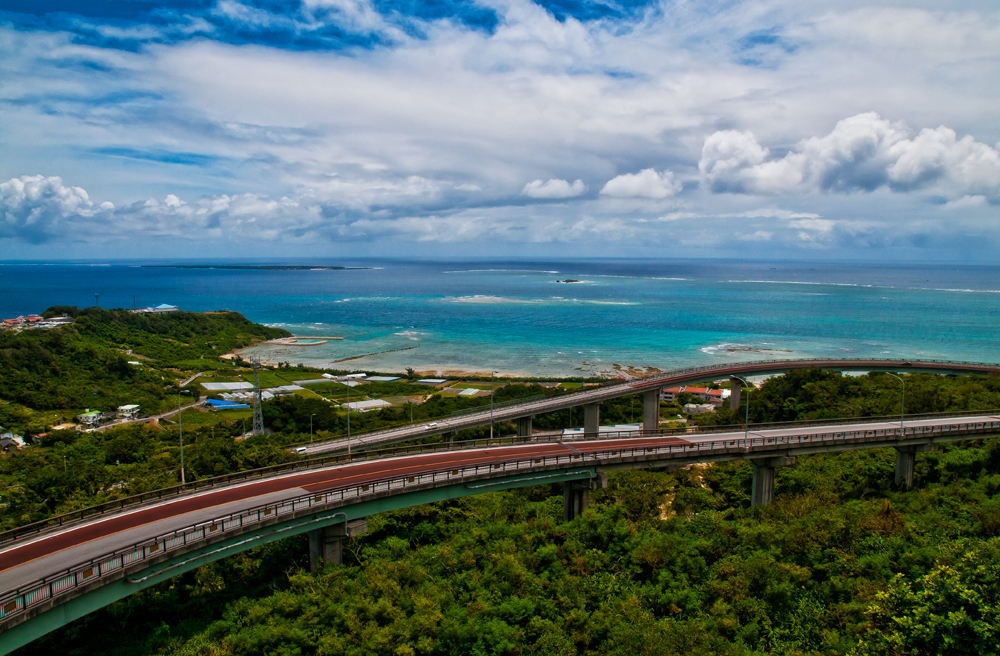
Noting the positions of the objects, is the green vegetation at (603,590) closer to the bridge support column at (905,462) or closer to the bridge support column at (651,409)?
the bridge support column at (905,462)

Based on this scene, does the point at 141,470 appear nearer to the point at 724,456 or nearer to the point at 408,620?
the point at 408,620

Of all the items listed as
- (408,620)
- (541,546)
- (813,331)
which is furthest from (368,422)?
(813,331)

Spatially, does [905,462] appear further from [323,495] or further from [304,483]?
[304,483]

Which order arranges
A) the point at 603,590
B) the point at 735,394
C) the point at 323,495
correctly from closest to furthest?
the point at 603,590 → the point at 323,495 → the point at 735,394

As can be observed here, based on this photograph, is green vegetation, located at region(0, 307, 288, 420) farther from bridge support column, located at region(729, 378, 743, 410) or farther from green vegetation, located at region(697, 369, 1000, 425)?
green vegetation, located at region(697, 369, 1000, 425)

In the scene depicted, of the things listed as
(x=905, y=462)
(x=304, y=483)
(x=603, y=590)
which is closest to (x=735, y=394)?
(x=905, y=462)

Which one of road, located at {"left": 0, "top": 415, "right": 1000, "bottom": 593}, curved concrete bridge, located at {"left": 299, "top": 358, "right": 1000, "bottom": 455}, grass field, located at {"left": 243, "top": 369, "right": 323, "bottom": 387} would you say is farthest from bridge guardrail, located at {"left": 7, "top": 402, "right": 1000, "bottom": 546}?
grass field, located at {"left": 243, "top": 369, "right": 323, "bottom": 387}

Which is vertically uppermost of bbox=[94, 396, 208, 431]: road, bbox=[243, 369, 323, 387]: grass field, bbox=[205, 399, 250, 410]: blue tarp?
bbox=[243, 369, 323, 387]: grass field
